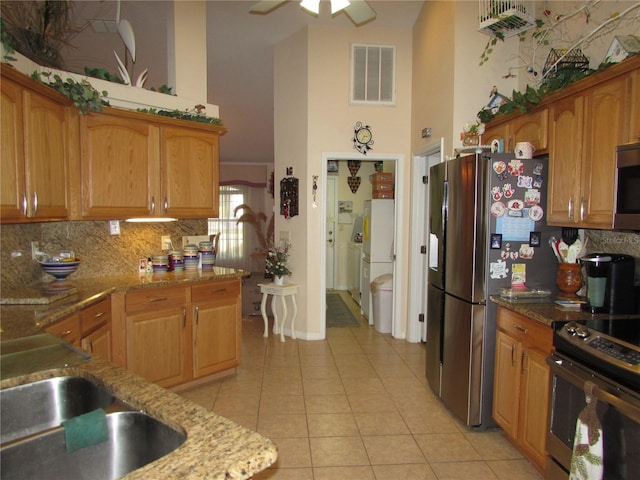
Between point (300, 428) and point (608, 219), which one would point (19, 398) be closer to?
point (300, 428)

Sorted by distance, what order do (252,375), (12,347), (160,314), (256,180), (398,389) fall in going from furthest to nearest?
(256,180)
(252,375)
(398,389)
(160,314)
(12,347)

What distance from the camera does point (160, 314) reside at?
124 inches

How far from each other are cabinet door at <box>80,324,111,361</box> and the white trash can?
124 inches

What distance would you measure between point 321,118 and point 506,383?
3.27 meters

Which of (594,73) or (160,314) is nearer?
(594,73)

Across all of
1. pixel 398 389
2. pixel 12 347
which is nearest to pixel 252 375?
pixel 398 389

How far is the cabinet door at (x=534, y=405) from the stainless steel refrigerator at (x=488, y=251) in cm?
37

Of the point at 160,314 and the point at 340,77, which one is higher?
the point at 340,77

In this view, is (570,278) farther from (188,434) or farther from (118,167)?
(118,167)

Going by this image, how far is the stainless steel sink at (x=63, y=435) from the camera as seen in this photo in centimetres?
100

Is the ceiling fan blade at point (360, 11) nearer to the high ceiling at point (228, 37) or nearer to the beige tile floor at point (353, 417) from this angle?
the high ceiling at point (228, 37)

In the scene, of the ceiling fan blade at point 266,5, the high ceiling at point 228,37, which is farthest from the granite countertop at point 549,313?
the high ceiling at point 228,37

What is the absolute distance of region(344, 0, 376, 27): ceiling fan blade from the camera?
2953 millimetres

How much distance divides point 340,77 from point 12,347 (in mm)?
4066
